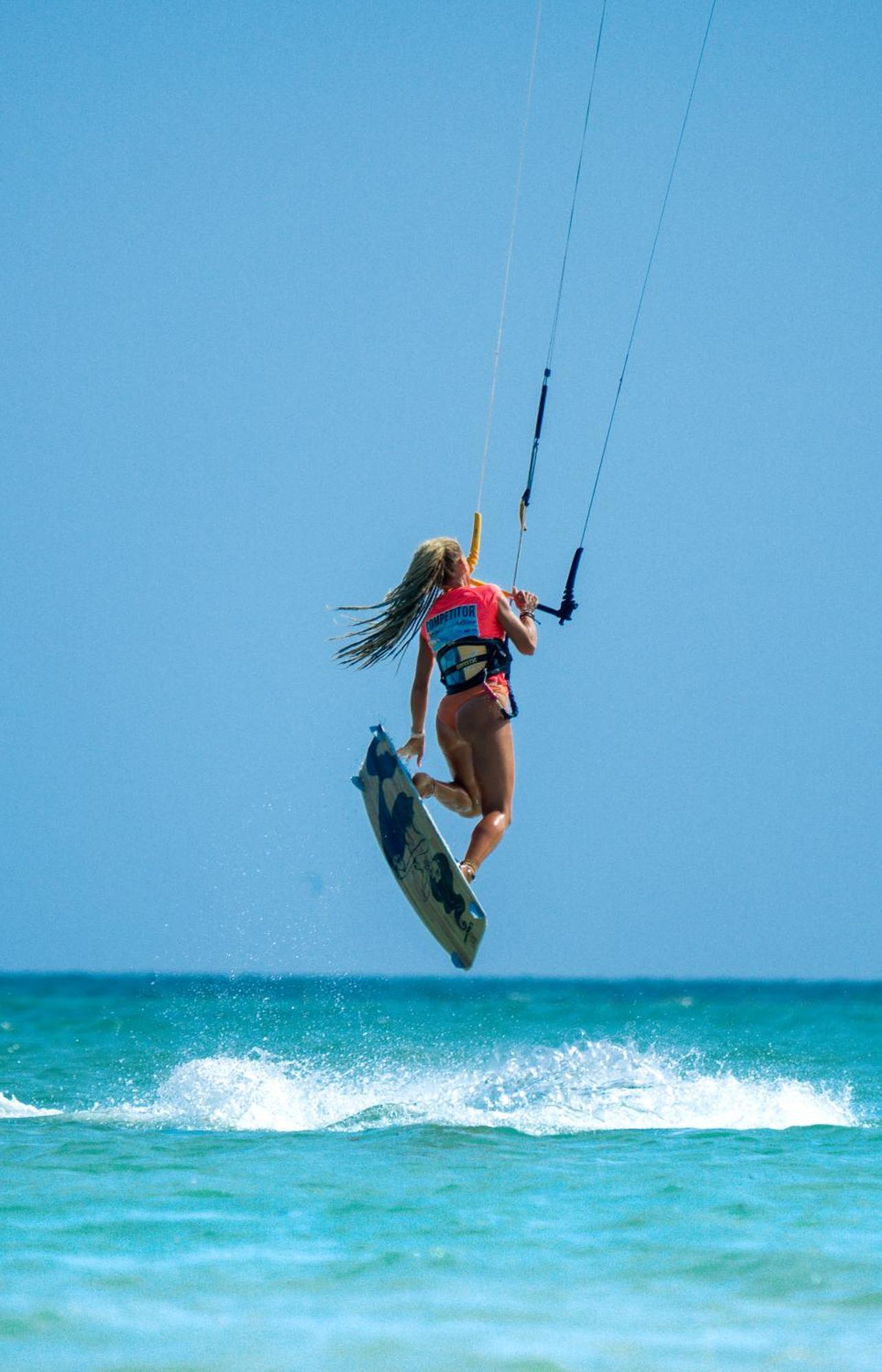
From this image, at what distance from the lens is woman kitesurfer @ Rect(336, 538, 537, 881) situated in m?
8.98

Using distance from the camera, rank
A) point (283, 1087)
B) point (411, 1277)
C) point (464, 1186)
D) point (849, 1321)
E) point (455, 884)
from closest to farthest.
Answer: point (849, 1321) < point (411, 1277) < point (464, 1186) < point (455, 884) < point (283, 1087)

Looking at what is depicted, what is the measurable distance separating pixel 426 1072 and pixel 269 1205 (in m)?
8.84

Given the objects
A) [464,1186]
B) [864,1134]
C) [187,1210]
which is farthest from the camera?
[864,1134]

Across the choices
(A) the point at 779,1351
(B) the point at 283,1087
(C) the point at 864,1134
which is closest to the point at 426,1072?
(B) the point at 283,1087

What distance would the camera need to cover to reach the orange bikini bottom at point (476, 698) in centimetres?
904

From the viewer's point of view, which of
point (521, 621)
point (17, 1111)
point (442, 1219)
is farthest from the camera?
point (17, 1111)

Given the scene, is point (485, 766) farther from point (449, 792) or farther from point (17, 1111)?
point (17, 1111)

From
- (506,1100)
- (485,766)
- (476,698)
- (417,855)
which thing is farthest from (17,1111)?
(476,698)

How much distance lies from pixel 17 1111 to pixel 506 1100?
3.70 m

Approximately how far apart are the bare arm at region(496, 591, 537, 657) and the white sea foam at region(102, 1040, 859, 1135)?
328 cm

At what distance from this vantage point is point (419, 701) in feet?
30.9

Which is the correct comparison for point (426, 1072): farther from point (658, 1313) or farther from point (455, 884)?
point (658, 1313)

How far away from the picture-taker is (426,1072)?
630 inches

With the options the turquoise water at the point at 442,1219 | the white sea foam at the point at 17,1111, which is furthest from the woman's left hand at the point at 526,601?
the white sea foam at the point at 17,1111
